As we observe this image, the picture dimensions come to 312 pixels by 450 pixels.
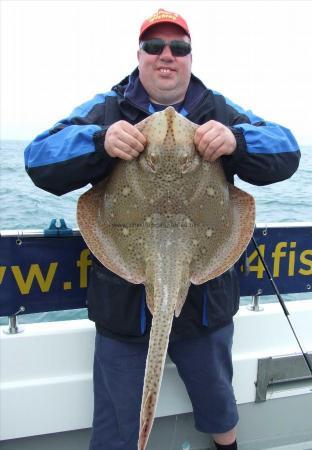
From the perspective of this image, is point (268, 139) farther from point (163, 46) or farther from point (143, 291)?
point (143, 291)

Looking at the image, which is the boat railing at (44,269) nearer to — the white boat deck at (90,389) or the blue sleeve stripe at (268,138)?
the white boat deck at (90,389)

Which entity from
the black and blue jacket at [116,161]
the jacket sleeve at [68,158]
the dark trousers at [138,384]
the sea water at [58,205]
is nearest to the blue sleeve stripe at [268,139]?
the black and blue jacket at [116,161]

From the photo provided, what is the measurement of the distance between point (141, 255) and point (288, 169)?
0.89 metres

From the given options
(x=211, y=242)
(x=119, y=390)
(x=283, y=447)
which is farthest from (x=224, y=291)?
(x=283, y=447)

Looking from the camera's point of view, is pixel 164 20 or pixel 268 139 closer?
pixel 268 139

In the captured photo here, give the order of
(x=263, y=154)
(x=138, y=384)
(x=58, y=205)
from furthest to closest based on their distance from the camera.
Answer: (x=58, y=205) < (x=138, y=384) < (x=263, y=154)

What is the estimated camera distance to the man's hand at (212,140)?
1.89 m

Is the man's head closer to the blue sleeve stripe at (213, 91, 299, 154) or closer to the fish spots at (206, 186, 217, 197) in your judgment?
the blue sleeve stripe at (213, 91, 299, 154)

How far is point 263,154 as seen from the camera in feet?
7.29

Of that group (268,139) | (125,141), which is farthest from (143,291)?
(268,139)

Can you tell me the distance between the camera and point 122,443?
2.56m

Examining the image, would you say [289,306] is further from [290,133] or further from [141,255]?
[141,255]

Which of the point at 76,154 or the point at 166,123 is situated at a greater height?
the point at 166,123

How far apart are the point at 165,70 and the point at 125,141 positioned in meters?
0.76
